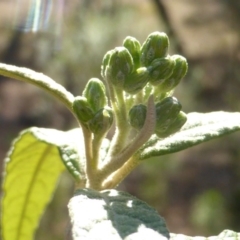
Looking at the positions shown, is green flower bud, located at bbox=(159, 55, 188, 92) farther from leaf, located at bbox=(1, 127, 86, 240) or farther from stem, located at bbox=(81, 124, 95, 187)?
leaf, located at bbox=(1, 127, 86, 240)

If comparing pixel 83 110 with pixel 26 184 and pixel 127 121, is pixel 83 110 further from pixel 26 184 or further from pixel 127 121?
pixel 26 184

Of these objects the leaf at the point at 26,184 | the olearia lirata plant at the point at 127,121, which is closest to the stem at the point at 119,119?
the olearia lirata plant at the point at 127,121

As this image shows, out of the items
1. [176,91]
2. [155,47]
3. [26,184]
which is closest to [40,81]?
[155,47]

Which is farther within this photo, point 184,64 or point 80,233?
point 184,64

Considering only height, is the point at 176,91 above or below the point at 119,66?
above

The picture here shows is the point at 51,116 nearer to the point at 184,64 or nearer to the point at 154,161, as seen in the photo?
the point at 154,161

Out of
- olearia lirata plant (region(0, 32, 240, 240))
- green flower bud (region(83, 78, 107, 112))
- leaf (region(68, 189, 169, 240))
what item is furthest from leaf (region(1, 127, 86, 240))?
leaf (region(68, 189, 169, 240))

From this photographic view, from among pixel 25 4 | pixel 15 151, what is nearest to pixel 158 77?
pixel 15 151
